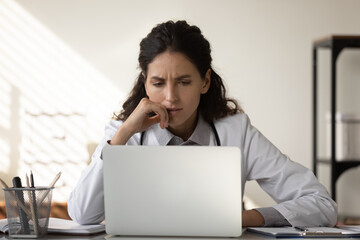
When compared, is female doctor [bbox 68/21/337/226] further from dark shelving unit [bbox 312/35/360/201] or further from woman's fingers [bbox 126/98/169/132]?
dark shelving unit [bbox 312/35/360/201]

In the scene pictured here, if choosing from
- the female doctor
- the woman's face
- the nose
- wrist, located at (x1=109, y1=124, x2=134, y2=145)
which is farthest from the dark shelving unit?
wrist, located at (x1=109, y1=124, x2=134, y2=145)

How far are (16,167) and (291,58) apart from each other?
1830 mm

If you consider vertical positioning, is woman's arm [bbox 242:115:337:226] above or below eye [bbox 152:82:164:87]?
below

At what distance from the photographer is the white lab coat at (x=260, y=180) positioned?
168 cm

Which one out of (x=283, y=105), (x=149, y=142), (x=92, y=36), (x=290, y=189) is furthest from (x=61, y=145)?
(x=290, y=189)

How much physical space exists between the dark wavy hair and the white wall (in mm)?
1694

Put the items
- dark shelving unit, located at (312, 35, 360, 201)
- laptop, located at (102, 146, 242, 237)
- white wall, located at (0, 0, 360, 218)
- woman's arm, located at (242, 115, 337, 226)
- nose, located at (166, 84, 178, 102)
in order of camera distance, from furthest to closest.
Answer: white wall, located at (0, 0, 360, 218) < dark shelving unit, located at (312, 35, 360, 201) < nose, located at (166, 84, 178, 102) < woman's arm, located at (242, 115, 337, 226) < laptop, located at (102, 146, 242, 237)

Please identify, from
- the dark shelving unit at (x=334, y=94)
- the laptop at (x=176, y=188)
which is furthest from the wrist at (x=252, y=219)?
the dark shelving unit at (x=334, y=94)

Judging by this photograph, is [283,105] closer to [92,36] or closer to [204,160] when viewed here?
[92,36]

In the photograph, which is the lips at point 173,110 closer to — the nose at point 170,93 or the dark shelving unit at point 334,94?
the nose at point 170,93

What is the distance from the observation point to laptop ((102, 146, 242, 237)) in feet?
4.07

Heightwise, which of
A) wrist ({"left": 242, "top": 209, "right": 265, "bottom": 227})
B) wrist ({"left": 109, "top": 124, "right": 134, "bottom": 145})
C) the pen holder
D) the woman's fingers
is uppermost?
the woman's fingers

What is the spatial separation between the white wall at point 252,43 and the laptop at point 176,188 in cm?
250

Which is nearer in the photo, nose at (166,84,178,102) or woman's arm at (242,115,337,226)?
woman's arm at (242,115,337,226)
